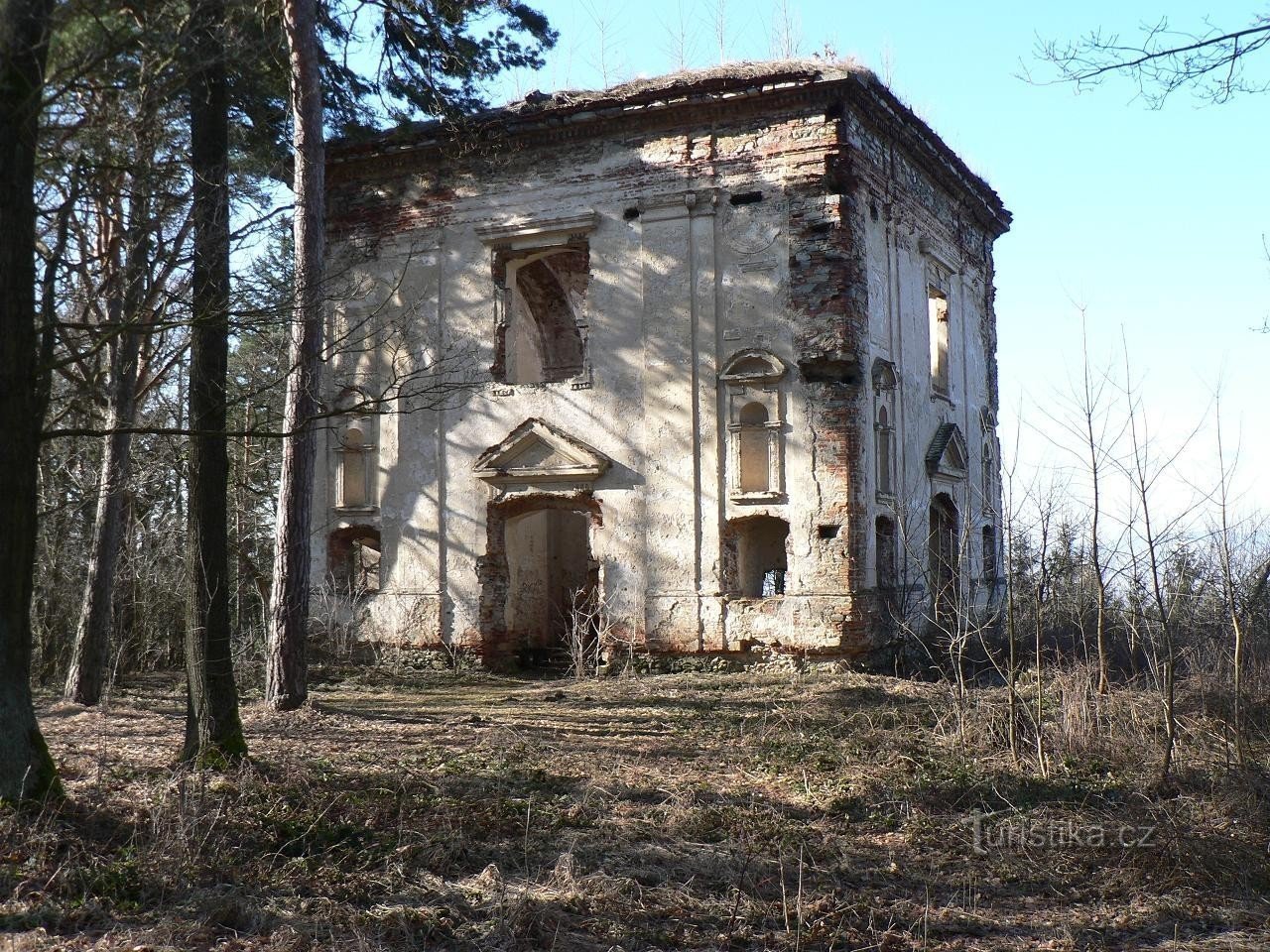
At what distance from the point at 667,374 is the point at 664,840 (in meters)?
8.60

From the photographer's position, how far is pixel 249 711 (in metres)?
11.2

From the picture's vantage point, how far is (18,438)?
244 inches

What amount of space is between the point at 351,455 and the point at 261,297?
32.0 ft

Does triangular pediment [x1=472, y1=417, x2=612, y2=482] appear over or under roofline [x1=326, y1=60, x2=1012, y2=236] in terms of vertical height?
under

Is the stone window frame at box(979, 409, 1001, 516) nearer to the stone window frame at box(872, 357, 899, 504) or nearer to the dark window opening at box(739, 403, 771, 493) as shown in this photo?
the stone window frame at box(872, 357, 899, 504)

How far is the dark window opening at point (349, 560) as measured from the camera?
1650 centimetres

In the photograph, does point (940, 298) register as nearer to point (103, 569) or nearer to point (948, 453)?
point (948, 453)

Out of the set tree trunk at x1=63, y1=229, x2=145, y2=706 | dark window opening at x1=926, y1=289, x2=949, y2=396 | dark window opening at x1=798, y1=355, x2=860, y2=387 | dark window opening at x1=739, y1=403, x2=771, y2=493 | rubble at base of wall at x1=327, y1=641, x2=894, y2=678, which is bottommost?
rubble at base of wall at x1=327, y1=641, x2=894, y2=678

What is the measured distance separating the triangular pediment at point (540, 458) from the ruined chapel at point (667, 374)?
32 mm

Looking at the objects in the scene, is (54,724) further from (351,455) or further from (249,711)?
(351,455)

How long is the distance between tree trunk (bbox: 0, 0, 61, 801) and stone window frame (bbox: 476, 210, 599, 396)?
940 centimetres

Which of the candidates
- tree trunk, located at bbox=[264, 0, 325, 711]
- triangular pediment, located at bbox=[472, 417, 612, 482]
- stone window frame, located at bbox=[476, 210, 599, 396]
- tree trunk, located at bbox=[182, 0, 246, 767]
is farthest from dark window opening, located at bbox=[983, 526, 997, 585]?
tree trunk, located at bbox=[182, 0, 246, 767]
